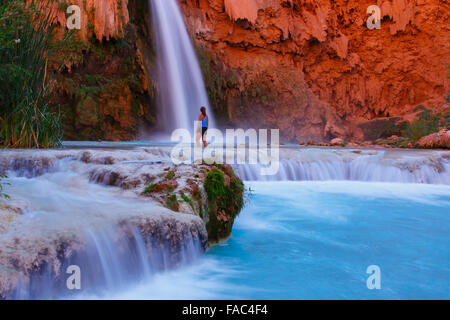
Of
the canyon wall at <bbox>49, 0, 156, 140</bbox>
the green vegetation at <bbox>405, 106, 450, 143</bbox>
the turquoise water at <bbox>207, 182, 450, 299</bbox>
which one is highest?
the canyon wall at <bbox>49, 0, 156, 140</bbox>

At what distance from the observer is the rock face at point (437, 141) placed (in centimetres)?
1222

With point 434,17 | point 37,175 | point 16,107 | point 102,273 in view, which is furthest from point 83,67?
point 434,17

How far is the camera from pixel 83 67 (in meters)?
13.8

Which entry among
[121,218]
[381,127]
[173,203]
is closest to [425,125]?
[381,127]

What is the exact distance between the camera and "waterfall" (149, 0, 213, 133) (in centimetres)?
1552

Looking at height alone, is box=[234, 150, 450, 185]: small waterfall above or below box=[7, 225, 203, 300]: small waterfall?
above

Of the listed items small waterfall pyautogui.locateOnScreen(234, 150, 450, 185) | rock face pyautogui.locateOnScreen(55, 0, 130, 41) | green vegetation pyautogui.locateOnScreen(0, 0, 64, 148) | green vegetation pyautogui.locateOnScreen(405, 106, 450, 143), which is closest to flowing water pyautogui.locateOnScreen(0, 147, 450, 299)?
green vegetation pyautogui.locateOnScreen(0, 0, 64, 148)

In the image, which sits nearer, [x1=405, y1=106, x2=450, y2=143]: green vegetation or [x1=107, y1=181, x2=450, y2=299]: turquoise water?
[x1=107, y1=181, x2=450, y2=299]: turquoise water

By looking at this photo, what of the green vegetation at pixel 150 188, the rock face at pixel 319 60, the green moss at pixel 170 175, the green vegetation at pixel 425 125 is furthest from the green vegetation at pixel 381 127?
the green vegetation at pixel 150 188

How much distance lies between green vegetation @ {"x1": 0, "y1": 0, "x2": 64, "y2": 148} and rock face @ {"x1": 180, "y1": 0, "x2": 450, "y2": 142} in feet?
36.0

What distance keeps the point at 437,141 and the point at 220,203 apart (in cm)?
1118

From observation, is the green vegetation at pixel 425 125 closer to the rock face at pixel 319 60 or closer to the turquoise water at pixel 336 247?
the rock face at pixel 319 60

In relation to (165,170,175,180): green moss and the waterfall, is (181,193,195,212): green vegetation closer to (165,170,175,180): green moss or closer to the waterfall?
(165,170,175,180): green moss

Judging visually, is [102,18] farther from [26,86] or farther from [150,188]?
[150,188]
